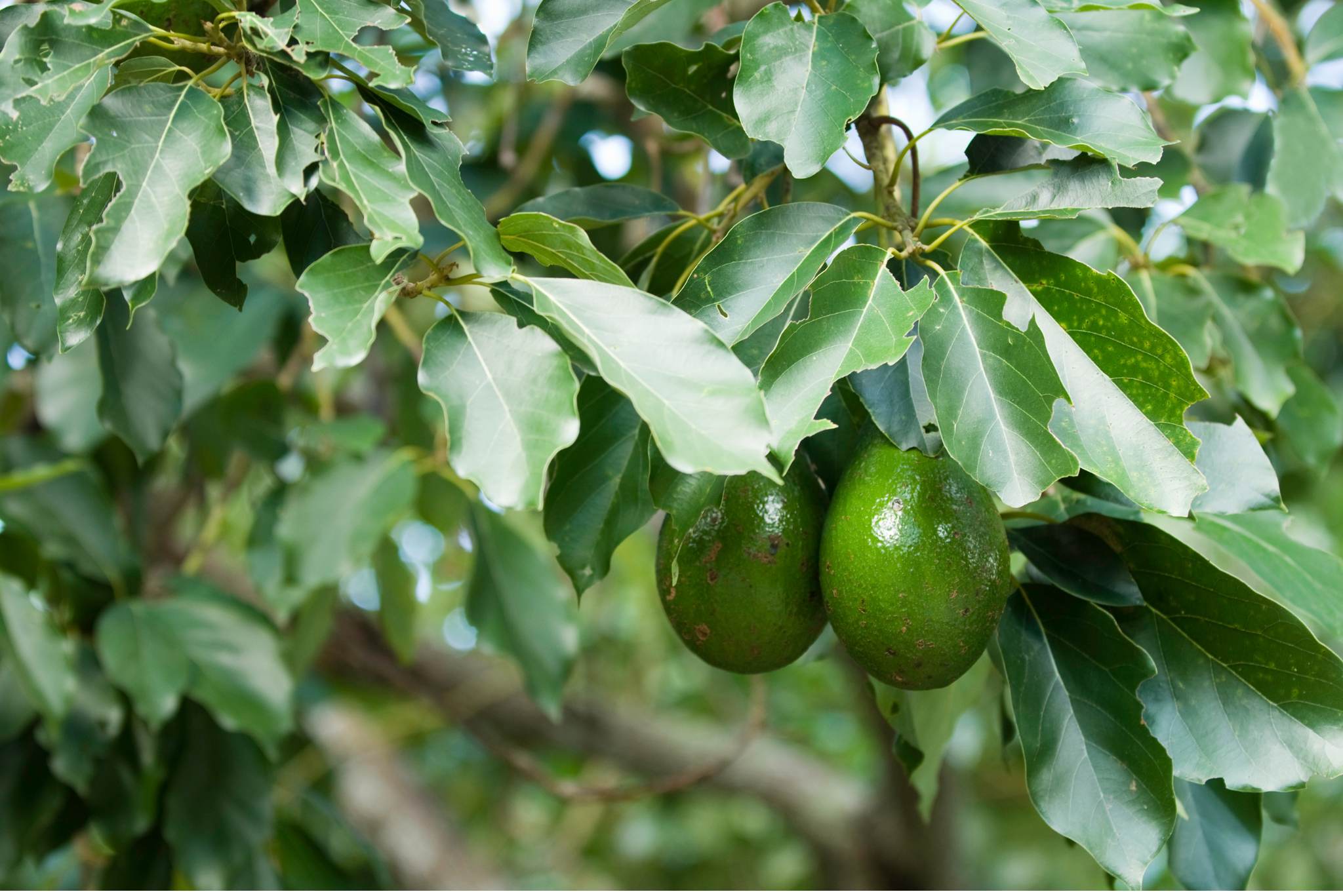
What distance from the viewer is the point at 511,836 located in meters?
3.94

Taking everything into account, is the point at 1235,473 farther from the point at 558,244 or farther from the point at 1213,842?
the point at 558,244

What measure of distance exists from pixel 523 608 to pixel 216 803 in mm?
472

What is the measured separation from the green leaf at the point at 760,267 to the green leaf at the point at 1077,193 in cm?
10

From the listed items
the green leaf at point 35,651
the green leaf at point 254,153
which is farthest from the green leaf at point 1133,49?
the green leaf at point 35,651

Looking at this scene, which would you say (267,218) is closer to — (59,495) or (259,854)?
(59,495)

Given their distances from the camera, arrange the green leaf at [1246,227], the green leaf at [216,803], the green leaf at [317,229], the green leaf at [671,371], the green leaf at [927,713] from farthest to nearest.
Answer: the green leaf at [216,803], the green leaf at [1246,227], the green leaf at [927,713], the green leaf at [317,229], the green leaf at [671,371]

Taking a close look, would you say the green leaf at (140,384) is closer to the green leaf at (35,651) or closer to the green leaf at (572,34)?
the green leaf at (35,651)

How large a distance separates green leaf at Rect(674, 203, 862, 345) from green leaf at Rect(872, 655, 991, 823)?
33 cm

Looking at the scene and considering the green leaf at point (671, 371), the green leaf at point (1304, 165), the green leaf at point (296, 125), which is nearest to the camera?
the green leaf at point (671, 371)

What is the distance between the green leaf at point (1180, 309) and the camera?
1.09 metres

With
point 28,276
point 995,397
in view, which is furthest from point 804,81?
point 28,276

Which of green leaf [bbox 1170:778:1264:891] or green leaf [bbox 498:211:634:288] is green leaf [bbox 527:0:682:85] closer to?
green leaf [bbox 498:211:634:288]

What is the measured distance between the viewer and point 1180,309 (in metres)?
1.12

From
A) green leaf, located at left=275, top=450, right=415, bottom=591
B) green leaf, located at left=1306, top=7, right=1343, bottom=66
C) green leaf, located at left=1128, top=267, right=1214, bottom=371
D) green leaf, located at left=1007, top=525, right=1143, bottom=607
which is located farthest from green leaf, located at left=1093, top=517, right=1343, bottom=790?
green leaf, located at left=275, top=450, right=415, bottom=591
